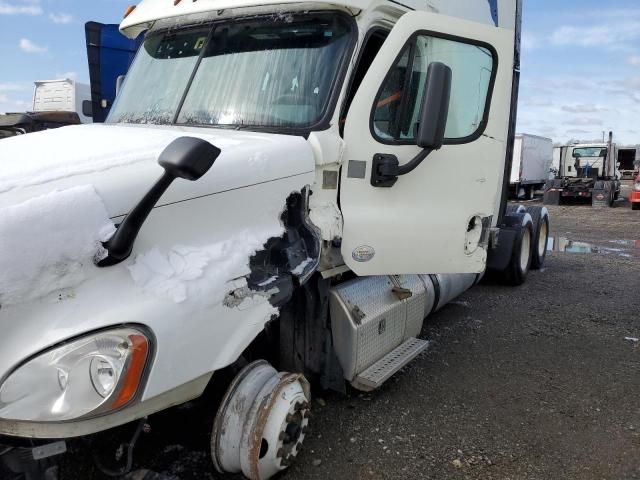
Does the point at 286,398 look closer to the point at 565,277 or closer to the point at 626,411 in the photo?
the point at 626,411

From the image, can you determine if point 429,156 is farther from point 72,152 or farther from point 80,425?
point 80,425

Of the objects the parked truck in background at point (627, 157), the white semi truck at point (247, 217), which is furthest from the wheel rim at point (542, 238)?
the parked truck in background at point (627, 157)

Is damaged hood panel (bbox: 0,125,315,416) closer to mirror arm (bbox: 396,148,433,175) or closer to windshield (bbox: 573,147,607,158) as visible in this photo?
mirror arm (bbox: 396,148,433,175)

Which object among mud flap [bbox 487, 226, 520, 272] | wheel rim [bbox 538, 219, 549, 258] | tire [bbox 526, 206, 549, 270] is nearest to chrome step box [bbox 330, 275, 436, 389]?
mud flap [bbox 487, 226, 520, 272]

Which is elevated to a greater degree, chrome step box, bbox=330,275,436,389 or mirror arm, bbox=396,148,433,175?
mirror arm, bbox=396,148,433,175

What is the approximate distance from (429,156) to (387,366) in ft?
4.69

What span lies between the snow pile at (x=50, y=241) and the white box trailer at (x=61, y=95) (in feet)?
47.4

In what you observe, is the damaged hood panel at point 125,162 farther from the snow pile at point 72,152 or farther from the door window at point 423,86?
the door window at point 423,86

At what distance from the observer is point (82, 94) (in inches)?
607

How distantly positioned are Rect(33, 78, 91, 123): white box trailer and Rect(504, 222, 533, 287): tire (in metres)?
12.3

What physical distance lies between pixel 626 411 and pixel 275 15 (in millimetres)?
3578

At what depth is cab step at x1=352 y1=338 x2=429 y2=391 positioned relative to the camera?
3.47 metres

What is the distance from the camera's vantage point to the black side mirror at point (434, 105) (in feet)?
9.47

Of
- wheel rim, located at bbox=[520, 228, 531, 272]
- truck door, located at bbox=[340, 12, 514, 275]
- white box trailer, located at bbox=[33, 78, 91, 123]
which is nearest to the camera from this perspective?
truck door, located at bbox=[340, 12, 514, 275]
